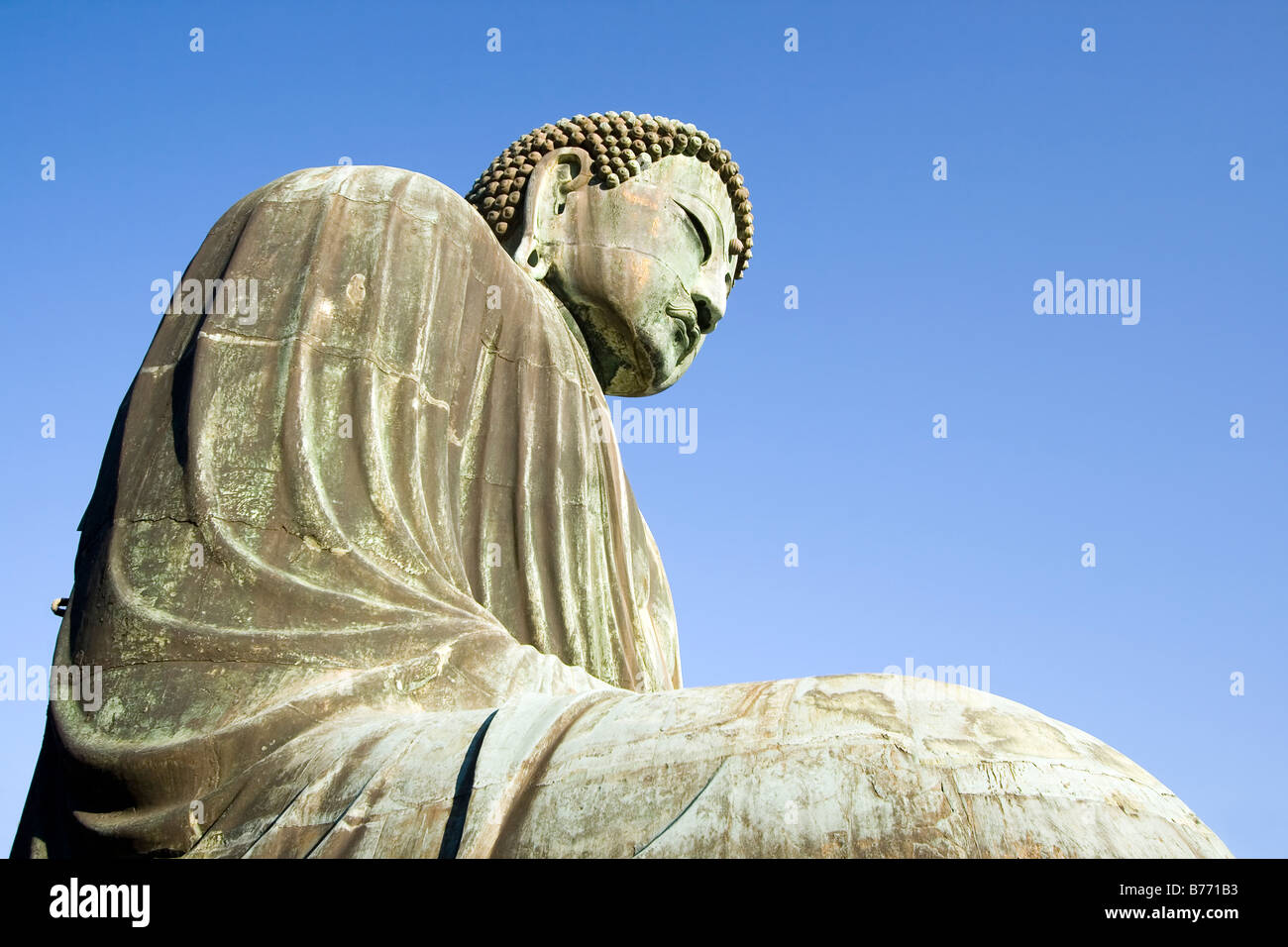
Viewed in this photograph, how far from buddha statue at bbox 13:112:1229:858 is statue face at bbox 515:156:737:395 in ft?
0.05

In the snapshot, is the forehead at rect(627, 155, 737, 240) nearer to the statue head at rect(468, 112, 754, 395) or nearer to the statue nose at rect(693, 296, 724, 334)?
the statue head at rect(468, 112, 754, 395)

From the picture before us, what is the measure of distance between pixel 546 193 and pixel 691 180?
72 cm

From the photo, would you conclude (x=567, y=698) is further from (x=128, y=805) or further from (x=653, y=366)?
(x=653, y=366)

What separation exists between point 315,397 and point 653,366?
2465 millimetres

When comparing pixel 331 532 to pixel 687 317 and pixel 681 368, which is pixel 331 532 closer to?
pixel 687 317

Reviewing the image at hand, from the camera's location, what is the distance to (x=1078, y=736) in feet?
11.8

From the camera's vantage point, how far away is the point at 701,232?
7.57m

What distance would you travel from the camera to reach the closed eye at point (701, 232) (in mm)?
7520

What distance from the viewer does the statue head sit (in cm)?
720

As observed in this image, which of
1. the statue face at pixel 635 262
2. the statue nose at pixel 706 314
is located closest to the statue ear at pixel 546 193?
the statue face at pixel 635 262

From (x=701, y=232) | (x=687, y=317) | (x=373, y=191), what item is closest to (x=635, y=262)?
(x=687, y=317)

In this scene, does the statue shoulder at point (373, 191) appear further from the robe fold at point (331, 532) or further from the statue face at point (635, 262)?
the statue face at point (635, 262)
